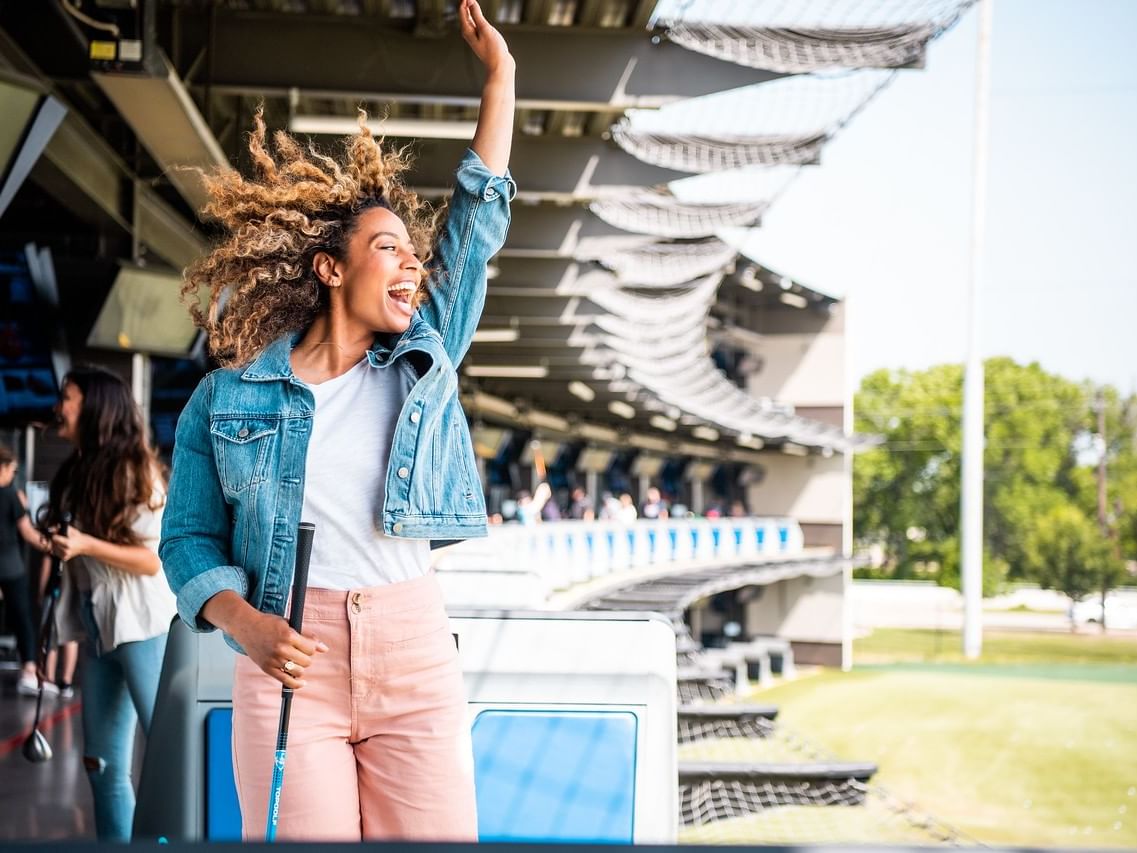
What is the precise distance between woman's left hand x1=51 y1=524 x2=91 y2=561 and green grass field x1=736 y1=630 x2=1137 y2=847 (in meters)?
26.4

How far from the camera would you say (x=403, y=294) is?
2277mm

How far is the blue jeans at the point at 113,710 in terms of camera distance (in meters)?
4.11

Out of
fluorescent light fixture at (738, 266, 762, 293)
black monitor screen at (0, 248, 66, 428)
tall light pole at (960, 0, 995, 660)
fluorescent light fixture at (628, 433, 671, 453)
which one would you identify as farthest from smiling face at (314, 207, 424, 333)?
tall light pole at (960, 0, 995, 660)

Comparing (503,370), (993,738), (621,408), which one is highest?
(621,408)

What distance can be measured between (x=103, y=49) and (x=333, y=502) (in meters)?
4.91

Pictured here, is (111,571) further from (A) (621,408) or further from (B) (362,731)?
(A) (621,408)

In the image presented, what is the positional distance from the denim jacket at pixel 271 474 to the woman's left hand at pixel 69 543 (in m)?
1.97

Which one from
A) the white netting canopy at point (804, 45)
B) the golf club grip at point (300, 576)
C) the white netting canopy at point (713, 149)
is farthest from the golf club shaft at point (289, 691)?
the white netting canopy at point (713, 149)

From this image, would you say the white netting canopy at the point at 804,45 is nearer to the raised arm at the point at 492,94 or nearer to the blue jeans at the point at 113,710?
the blue jeans at the point at 113,710

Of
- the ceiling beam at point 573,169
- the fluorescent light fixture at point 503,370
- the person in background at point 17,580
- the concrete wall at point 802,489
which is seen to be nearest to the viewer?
the person in background at point 17,580

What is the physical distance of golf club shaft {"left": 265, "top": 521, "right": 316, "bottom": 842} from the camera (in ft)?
6.68

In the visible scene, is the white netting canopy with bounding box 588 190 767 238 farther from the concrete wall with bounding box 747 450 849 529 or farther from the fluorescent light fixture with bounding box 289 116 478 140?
the concrete wall with bounding box 747 450 849 529

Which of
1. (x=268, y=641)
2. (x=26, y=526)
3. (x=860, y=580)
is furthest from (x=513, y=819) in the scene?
(x=860, y=580)

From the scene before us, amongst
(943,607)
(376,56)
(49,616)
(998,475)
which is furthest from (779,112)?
(998,475)
